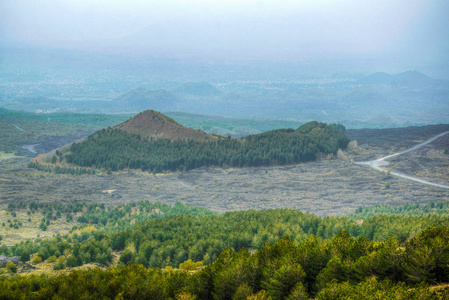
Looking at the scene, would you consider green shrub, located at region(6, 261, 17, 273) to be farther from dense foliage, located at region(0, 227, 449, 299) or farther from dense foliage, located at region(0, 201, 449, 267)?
dense foliage, located at region(0, 227, 449, 299)

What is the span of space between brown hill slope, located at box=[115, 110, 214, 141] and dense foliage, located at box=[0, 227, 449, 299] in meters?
78.9

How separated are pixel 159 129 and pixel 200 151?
1664 cm

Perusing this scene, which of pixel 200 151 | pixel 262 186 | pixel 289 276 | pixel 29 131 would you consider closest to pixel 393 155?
pixel 262 186

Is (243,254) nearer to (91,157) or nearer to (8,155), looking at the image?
(91,157)

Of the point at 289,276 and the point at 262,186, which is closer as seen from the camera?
the point at 289,276

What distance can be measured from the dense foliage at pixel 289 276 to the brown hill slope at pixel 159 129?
259 feet

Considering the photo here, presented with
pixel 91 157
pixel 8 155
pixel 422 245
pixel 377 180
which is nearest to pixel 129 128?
pixel 91 157

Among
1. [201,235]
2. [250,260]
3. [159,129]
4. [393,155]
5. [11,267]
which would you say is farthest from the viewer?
[159,129]

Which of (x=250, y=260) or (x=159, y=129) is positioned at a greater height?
(x=159, y=129)

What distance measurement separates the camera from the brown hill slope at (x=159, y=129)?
10850 centimetres

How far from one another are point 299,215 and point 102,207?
3158 cm

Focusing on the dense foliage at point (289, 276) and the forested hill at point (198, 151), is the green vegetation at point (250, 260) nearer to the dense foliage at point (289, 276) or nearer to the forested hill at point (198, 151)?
the dense foliage at point (289, 276)

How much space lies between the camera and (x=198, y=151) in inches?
3971

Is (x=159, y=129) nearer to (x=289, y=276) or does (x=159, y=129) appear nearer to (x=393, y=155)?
(x=393, y=155)
